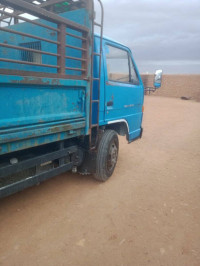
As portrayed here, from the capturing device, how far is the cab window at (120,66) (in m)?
3.72

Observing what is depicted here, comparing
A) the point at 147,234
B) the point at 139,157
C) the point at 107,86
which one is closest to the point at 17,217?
the point at 147,234

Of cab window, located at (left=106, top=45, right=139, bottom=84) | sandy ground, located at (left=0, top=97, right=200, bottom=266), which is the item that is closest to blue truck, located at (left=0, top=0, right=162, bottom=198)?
cab window, located at (left=106, top=45, right=139, bottom=84)

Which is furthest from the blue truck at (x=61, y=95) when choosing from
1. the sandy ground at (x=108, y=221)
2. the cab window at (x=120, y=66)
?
the sandy ground at (x=108, y=221)

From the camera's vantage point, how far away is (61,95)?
2672 mm

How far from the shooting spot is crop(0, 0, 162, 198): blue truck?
218cm

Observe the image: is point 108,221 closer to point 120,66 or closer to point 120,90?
point 120,90

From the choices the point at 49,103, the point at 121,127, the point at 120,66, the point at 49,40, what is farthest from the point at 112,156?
the point at 49,40

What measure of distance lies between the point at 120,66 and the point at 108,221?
272 cm

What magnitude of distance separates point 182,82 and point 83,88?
20329 millimetres

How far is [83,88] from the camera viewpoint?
2980 millimetres

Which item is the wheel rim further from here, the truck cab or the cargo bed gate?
the cargo bed gate

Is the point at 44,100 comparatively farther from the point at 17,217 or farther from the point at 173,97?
the point at 173,97

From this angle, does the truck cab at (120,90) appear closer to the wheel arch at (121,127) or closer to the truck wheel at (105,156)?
the wheel arch at (121,127)

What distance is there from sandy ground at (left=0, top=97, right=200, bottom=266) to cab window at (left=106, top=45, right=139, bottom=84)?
5.79 ft
